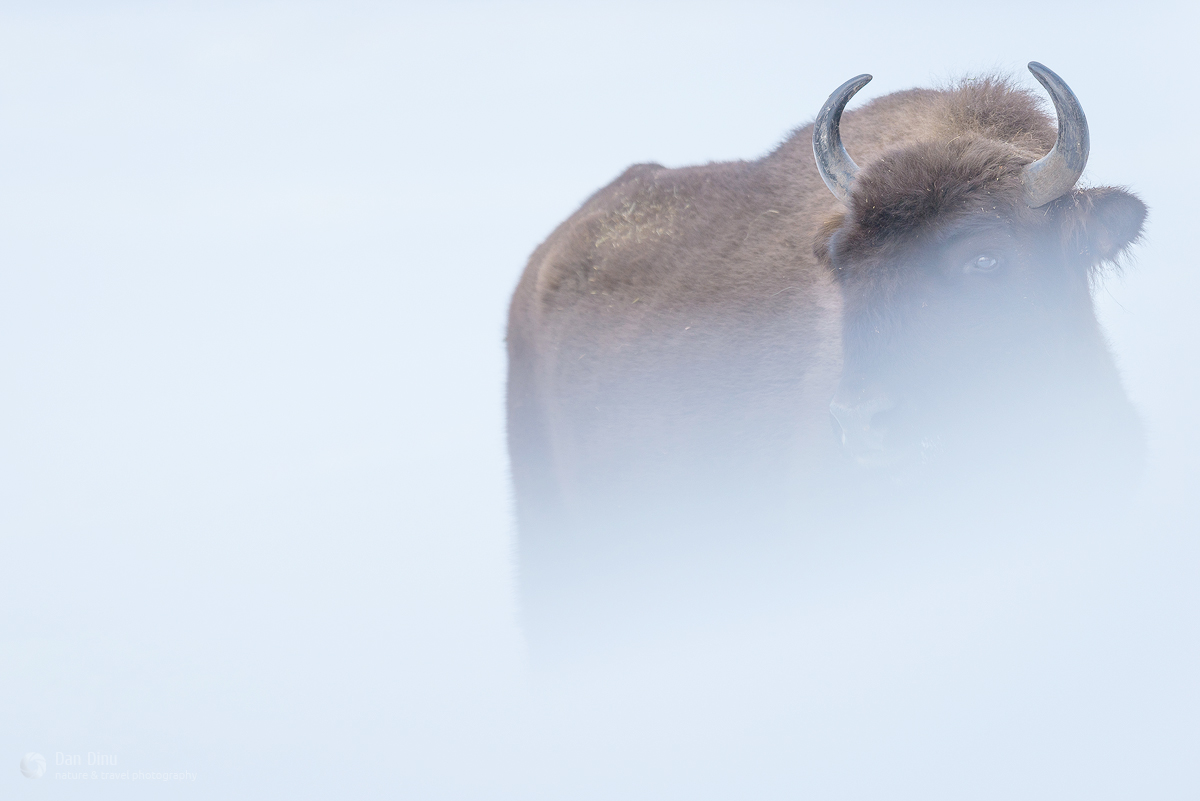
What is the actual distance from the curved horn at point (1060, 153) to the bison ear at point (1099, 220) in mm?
98

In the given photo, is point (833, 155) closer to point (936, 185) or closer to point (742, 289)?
point (936, 185)

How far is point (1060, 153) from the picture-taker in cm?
313

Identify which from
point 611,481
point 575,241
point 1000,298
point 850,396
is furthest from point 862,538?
point 575,241

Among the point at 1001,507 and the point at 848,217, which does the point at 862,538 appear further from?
the point at 848,217

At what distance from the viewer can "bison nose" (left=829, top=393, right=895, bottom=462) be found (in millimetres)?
3168

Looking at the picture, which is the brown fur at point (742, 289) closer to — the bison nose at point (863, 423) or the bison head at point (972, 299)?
the bison head at point (972, 299)

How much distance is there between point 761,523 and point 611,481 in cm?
92

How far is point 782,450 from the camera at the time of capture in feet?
13.8

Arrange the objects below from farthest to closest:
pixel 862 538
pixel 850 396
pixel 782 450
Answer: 1. pixel 782 450
2. pixel 862 538
3. pixel 850 396

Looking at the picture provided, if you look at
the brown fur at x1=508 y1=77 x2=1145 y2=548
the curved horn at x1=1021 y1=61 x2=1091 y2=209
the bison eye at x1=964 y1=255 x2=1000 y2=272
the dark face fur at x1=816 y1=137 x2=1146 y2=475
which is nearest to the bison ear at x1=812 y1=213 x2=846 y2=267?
the brown fur at x1=508 y1=77 x2=1145 y2=548

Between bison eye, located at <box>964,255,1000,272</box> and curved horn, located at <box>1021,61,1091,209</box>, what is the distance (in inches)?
10.4

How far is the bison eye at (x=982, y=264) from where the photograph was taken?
3234mm

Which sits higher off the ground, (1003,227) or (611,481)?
(1003,227)

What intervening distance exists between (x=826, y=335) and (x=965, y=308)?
3.15ft
